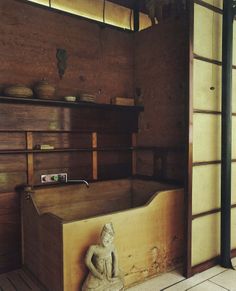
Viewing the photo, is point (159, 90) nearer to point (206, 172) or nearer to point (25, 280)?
point (206, 172)

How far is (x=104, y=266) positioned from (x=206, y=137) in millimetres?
1354

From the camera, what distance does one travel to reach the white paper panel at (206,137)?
2.34 metres

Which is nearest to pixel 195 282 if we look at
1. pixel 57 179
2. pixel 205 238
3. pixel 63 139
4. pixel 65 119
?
pixel 205 238

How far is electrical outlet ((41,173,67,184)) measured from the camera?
Result: 8.40 feet

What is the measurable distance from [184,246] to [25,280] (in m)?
1.33

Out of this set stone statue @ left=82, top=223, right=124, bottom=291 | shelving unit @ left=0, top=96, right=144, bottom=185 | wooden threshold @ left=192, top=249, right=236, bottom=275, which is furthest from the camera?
shelving unit @ left=0, top=96, right=144, bottom=185

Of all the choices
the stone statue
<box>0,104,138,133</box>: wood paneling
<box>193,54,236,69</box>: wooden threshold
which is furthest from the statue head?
<box>193,54,236,69</box>: wooden threshold

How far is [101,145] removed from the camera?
115 inches

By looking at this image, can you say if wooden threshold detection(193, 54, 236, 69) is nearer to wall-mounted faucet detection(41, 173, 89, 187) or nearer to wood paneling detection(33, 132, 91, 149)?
wood paneling detection(33, 132, 91, 149)

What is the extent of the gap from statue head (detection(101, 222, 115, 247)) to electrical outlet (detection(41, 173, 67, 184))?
3.10ft

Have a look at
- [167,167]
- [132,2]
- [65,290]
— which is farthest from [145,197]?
[132,2]

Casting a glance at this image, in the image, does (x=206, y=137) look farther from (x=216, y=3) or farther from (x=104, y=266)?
(x=104, y=266)

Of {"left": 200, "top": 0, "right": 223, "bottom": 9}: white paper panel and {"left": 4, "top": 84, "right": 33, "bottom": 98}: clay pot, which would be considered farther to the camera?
{"left": 200, "top": 0, "right": 223, "bottom": 9}: white paper panel

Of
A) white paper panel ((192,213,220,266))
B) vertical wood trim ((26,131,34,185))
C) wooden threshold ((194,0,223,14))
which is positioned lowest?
white paper panel ((192,213,220,266))
